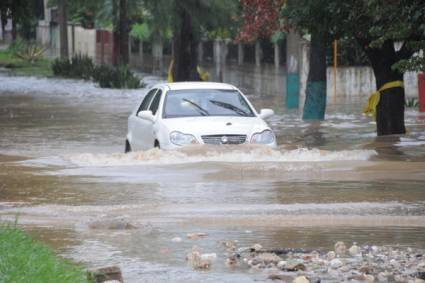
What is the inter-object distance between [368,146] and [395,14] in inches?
195

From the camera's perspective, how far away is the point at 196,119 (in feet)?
58.1

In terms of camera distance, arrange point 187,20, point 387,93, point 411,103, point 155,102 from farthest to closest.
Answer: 1. point 187,20
2. point 411,103
3. point 387,93
4. point 155,102

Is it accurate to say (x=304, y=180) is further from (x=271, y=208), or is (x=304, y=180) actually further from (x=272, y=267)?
(x=272, y=267)

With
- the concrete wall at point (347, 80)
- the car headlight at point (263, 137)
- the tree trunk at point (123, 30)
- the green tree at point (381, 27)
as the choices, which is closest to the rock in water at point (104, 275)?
the green tree at point (381, 27)

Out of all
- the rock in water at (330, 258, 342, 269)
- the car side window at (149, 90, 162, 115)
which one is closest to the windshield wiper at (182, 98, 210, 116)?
the car side window at (149, 90, 162, 115)

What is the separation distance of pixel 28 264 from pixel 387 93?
15101mm

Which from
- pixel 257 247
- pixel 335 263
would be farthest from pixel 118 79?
pixel 335 263

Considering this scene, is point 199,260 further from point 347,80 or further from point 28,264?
point 347,80

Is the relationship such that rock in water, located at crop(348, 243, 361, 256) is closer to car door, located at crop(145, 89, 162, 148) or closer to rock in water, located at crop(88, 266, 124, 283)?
rock in water, located at crop(88, 266, 124, 283)

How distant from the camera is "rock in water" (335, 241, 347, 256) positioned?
1013cm

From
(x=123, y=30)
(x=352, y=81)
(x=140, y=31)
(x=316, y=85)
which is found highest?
(x=140, y=31)

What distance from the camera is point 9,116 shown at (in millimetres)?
31734

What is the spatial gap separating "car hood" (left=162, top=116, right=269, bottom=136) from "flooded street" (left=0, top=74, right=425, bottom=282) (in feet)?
0.95

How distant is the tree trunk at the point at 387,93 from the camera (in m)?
22.1
